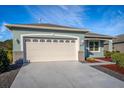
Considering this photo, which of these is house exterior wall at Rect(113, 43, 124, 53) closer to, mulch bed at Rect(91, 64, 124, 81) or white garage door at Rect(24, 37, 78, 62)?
white garage door at Rect(24, 37, 78, 62)

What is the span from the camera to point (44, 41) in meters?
11.2

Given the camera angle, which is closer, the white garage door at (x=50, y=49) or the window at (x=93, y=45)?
the white garage door at (x=50, y=49)

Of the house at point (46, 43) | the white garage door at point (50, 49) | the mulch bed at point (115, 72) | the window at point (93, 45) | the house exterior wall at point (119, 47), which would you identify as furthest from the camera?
the house exterior wall at point (119, 47)

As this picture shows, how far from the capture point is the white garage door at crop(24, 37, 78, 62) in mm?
10766

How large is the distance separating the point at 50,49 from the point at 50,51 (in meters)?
0.19

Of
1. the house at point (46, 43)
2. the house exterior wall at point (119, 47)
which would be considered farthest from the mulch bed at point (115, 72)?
the house exterior wall at point (119, 47)

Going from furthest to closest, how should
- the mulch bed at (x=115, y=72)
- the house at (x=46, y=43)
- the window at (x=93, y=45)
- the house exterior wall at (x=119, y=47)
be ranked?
the house exterior wall at (x=119, y=47) → the window at (x=93, y=45) → the house at (x=46, y=43) → the mulch bed at (x=115, y=72)

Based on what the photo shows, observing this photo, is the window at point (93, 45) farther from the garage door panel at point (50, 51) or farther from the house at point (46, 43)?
the garage door panel at point (50, 51)

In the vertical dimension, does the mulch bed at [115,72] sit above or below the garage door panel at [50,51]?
Answer: below

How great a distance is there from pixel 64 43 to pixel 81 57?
2.33 m

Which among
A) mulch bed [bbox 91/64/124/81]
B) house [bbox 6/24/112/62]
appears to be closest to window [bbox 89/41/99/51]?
house [bbox 6/24/112/62]

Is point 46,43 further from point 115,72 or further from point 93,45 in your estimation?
point 93,45

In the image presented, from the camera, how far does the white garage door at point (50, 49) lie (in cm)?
1077

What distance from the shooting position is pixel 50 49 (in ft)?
37.1
